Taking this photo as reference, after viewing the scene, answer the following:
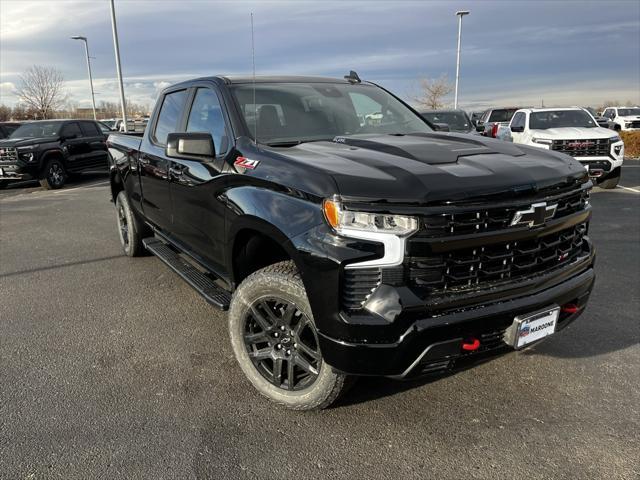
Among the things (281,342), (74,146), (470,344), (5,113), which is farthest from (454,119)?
(5,113)

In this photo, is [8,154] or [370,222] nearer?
[370,222]

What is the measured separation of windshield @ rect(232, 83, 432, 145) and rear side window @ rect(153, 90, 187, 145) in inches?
36.5

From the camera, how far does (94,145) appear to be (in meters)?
14.1

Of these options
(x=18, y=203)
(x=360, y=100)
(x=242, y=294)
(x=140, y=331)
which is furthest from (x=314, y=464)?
(x=18, y=203)

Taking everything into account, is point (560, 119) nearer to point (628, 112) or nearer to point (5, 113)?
point (628, 112)

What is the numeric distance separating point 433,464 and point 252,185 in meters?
1.74

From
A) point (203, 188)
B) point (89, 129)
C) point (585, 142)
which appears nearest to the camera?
point (203, 188)

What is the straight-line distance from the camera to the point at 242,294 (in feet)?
9.37

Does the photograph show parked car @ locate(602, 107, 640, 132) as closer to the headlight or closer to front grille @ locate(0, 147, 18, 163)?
front grille @ locate(0, 147, 18, 163)

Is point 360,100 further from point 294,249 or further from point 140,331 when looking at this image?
point 140,331

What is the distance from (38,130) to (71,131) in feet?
2.65

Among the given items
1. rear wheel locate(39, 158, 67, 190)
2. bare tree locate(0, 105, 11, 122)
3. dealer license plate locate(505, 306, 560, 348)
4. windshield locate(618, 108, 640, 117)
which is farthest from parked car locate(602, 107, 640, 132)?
bare tree locate(0, 105, 11, 122)

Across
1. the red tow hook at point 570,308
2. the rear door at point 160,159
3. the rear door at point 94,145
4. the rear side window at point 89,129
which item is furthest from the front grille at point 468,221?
the rear side window at point 89,129

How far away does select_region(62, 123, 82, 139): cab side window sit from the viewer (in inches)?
527
